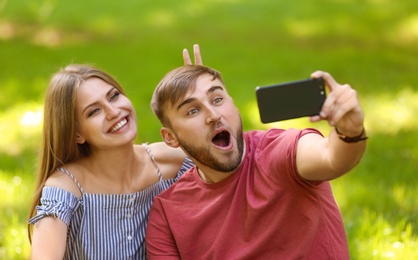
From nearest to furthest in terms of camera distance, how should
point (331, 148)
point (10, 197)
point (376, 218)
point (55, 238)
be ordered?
point (331, 148) < point (55, 238) < point (376, 218) < point (10, 197)

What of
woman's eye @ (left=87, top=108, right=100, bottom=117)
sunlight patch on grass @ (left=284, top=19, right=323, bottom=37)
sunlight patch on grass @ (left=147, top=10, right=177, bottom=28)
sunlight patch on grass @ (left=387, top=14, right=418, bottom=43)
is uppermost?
sunlight patch on grass @ (left=147, top=10, right=177, bottom=28)

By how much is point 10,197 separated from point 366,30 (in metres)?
6.14

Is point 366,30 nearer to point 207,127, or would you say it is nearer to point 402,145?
point 402,145

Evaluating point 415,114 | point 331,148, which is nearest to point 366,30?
point 415,114

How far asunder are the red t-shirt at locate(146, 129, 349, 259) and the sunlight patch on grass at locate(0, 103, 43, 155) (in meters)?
3.13

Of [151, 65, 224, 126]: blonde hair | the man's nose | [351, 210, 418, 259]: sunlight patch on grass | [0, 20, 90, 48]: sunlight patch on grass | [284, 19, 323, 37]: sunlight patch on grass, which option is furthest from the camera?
[0, 20, 90, 48]: sunlight patch on grass

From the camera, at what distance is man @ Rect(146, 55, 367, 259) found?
3.08 m

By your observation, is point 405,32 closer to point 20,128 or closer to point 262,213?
point 20,128

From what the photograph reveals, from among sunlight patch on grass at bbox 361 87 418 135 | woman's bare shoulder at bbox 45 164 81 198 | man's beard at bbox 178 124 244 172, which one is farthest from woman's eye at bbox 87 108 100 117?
sunlight patch on grass at bbox 361 87 418 135

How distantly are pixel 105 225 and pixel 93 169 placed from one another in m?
0.28

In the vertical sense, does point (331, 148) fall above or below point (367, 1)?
below

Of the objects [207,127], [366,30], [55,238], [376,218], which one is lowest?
[376,218]

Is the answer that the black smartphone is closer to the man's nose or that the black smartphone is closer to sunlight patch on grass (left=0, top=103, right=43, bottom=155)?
the man's nose

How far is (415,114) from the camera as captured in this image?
6.45m
